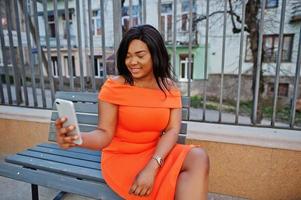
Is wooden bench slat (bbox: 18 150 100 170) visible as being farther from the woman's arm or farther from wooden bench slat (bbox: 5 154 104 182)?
the woman's arm

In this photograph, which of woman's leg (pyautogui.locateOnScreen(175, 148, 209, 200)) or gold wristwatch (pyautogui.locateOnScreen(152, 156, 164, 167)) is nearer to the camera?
woman's leg (pyautogui.locateOnScreen(175, 148, 209, 200))

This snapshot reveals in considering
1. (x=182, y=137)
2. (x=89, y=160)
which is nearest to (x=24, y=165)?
(x=89, y=160)

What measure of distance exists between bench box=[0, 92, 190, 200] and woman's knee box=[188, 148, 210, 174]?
0.36m

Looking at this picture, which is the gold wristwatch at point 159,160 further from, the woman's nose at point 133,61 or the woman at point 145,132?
the woman's nose at point 133,61

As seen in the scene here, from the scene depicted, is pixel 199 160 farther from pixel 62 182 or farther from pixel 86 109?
pixel 86 109

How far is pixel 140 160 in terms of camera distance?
63.1 inches

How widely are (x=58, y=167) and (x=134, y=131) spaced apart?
0.57 meters

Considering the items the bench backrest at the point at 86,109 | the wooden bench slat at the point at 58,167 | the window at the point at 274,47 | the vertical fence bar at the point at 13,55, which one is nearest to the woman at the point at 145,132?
the wooden bench slat at the point at 58,167

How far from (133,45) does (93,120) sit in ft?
2.78

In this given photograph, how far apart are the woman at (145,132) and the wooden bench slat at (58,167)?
4.2 inches

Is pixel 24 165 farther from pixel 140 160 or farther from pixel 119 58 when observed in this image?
pixel 119 58

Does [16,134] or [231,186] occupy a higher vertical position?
[16,134]

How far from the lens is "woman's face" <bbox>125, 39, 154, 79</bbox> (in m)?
1.54

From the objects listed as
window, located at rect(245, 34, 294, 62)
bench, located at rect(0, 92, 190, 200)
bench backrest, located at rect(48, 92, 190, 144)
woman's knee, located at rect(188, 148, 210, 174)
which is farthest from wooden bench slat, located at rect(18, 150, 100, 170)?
window, located at rect(245, 34, 294, 62)
